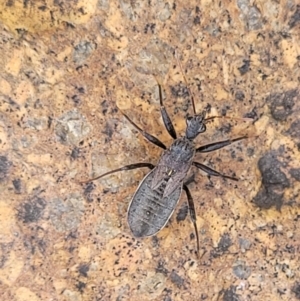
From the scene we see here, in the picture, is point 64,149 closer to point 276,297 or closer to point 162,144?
point 162,144

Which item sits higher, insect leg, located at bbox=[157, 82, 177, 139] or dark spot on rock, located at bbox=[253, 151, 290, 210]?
insect leg, located at bbox=[157, 82, 177, 139]

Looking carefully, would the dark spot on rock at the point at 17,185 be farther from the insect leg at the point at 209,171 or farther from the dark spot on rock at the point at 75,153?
the insect leg at the point at 209,171

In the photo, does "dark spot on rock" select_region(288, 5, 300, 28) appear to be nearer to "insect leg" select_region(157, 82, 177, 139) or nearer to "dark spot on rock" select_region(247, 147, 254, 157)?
"dark spot on rock" select_region(247, 147, 254, 157)

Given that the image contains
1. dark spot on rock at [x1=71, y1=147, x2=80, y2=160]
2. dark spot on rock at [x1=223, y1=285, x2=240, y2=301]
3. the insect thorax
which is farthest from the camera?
the insect thorax

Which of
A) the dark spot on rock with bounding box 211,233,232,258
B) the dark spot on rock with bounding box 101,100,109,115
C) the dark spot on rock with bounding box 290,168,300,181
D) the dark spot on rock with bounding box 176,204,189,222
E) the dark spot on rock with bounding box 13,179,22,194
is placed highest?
the dark spot on rock with bounding box 101,100,109,115

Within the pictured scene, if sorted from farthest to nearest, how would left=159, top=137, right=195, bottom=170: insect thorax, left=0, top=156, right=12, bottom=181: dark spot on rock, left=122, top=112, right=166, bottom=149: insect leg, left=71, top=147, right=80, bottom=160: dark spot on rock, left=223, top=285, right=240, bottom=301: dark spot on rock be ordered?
left=159, top=137, right=195, bottom=170: insect thorax
left=223, top=285, right=240, bottom=301: dark spot on rock
left=122, top=112, right=166, bottom=149: insect leg
left=71, top=147, right=80, bottom=160: dark spot on rock
left=0, top=156, right=12, bottom=181: dark spot on rock

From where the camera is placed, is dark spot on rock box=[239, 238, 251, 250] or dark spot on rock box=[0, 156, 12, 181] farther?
dark spot on rock box=[239, 238, 251, 250]

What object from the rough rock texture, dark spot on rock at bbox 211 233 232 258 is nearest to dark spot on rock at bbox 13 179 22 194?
the rough rock texture
